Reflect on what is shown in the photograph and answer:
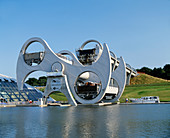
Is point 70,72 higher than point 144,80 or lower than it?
higher

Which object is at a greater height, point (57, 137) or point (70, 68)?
point (70, 68)

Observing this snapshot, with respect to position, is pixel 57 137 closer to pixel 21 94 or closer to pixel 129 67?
pixel 21 94

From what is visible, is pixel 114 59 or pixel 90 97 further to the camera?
pixel 114 59

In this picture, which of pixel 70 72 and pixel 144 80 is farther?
pixel 144 80

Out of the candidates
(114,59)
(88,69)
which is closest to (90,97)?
(88,69)

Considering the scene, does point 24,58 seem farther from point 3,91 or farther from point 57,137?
point 57,137

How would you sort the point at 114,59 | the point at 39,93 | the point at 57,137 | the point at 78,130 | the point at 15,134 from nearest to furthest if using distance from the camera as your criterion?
1. the point at 57,137
2. the point at 15,134
3. the point at 78,130
4. the point at 39,93
5. the point at 114,59

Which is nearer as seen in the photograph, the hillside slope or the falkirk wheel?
the falkirk wheel

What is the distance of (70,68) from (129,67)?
50765 millimetres

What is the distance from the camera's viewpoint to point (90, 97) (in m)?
53.0

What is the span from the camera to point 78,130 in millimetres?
17172

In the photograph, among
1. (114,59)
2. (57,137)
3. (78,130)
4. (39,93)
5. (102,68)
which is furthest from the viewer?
(114,59)

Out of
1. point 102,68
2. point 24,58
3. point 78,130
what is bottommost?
point 78,130

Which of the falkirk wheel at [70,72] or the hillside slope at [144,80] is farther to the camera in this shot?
the hillside slope at [144,80]
